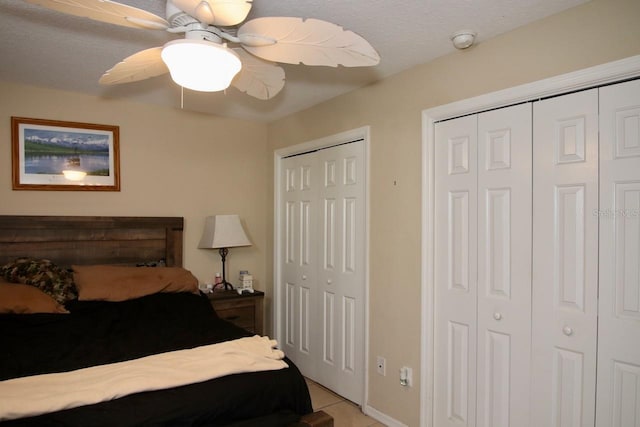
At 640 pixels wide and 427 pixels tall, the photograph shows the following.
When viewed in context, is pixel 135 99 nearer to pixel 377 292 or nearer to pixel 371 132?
pixel 371 132

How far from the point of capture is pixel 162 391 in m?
1.67

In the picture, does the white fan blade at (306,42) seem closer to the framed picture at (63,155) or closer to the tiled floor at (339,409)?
the framed picture at (63,155)

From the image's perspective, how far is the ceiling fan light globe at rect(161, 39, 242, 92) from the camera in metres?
1.46

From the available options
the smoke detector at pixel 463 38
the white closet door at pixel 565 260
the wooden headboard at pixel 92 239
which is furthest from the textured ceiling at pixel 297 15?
the wooden headboard at pixel 92 239

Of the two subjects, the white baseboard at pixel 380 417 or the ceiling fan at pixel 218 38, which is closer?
the ceiling fan at pixel 218 38

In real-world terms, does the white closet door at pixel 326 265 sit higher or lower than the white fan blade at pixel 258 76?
lower

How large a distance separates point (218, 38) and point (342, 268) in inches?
79.4

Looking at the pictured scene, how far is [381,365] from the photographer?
2828mm

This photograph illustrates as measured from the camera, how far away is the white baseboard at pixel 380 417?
2693 mm

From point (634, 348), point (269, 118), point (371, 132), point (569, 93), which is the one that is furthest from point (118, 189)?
point (634, 348)

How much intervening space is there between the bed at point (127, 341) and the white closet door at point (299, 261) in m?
0.90

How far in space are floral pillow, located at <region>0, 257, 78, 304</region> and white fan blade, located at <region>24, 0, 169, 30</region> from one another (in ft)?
6.31

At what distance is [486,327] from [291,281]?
1955mm

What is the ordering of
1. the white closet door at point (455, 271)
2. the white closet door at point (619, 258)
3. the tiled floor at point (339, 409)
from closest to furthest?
the white closet door at point (619, 258), the white closet door at point (455, 271), the tiled floor at point (339, 409)
